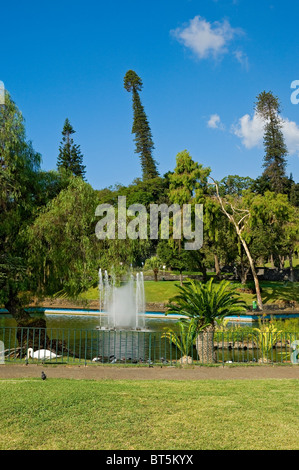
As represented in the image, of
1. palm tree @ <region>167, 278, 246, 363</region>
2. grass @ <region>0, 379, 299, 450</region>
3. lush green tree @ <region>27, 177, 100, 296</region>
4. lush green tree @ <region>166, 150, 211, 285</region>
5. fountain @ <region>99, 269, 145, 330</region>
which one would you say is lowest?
fountain @ <region>99, 269, 145, 330</region>

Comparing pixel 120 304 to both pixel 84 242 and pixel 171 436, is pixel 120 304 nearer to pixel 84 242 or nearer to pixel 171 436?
pixel 84 242

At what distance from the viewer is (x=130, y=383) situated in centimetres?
956

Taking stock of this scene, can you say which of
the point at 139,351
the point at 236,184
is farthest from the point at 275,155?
the point at 139,351

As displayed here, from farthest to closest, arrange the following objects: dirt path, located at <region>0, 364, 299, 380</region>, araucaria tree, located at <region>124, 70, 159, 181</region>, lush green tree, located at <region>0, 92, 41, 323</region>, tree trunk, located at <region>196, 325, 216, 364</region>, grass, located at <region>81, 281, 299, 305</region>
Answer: araucaria tree, located at <region>124, 70, 159, 181</region> → grass, located at <region>81, 281, 299, 305</region> → lush green tree, located at <region>0, 92, 41, 323</region> → tree trunk, located at <region>196, 325, 216, 364</region> → dirt path, located at <region>0, 364, 299, 380</region>

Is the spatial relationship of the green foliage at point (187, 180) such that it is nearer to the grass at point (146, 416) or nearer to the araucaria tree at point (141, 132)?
the grass at point (146, 416)

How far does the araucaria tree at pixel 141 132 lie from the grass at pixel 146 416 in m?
75.6

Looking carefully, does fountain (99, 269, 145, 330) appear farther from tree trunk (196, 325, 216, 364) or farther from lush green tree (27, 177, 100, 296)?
tree trunk (196, 325, 216, 364)

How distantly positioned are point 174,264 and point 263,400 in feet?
146

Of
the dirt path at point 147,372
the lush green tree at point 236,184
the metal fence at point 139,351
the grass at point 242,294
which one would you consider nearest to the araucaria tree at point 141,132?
the lush green tree at point 236,184

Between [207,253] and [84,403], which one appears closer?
[84,403]

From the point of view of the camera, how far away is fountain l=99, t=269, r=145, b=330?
31092mm

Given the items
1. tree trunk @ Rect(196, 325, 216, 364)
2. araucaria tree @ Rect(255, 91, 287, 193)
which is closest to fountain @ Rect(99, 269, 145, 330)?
tree trunk @ Rect(196, 325, 216, 364)

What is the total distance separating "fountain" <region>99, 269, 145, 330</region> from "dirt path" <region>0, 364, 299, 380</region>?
54.8 feet
